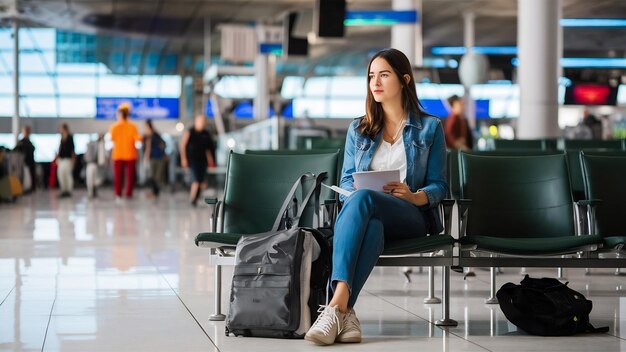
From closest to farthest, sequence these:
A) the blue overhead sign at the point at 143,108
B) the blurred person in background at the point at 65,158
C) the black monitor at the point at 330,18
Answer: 1. the black monitor at the point at 330,18
2. the blurred person in background at the point at 65,158
3. the blue overhead sign at the point at 143,108

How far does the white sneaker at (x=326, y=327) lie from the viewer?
14.6 ft

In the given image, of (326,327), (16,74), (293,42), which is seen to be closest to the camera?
(326,327)

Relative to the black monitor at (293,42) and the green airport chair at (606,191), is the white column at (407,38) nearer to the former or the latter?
the black monitor at (293,42)

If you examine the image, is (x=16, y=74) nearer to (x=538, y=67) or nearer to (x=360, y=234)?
(x=538, y=67)

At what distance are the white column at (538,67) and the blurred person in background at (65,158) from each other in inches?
419

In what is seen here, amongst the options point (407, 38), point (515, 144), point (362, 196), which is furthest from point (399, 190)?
point (407, 38)

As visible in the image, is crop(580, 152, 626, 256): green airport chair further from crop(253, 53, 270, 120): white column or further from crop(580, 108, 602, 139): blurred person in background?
crop(253, 53, 270, 120): white column

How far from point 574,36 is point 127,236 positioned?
24.5 metres

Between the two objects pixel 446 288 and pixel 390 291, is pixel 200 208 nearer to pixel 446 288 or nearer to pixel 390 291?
pixel 390 291

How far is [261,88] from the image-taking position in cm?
2700

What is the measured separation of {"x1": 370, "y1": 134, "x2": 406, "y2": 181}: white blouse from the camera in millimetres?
5203

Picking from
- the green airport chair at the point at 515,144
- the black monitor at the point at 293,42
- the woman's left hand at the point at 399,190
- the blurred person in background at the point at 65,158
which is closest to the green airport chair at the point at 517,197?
the woman's left hand at the point at 399,190

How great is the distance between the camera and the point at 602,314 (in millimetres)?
5641

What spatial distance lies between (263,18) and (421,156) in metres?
24.8
